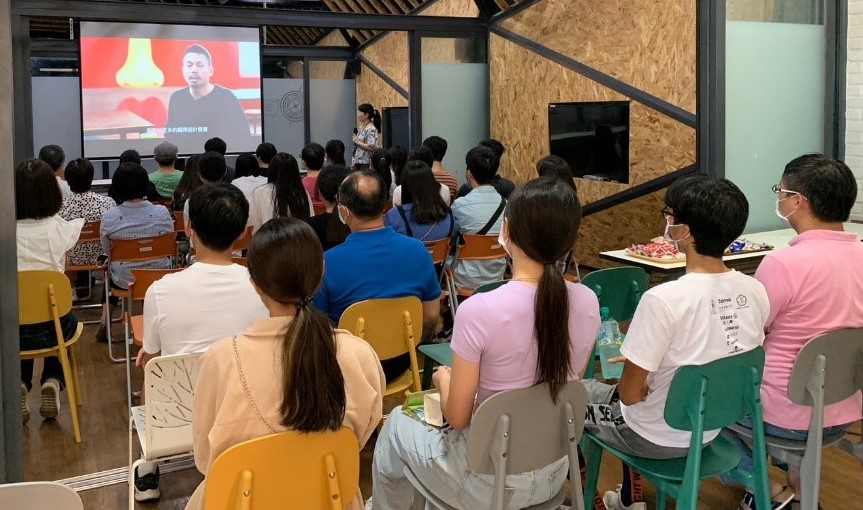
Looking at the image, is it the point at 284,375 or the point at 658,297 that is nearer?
the point at 284,375

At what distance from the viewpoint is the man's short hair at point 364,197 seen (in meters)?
3.07

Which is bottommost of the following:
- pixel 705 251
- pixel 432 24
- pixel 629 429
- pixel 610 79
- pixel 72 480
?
pixel 72 480

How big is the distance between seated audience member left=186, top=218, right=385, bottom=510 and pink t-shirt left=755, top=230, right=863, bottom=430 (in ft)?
4.56

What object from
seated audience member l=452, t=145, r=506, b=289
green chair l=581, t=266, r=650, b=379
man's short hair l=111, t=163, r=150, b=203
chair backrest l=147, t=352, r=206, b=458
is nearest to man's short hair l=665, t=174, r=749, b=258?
green chair l=581, t=266, r=650, b=379

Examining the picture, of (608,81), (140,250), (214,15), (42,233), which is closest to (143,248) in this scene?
(140,250)

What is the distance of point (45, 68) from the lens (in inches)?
457

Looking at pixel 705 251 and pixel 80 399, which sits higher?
pixel 705 251

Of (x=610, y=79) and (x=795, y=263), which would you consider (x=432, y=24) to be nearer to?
(x=610, y=79)

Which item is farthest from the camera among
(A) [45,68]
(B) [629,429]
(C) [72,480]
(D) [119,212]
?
(A) [45,68]

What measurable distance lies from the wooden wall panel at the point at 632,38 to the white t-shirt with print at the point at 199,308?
448 cm

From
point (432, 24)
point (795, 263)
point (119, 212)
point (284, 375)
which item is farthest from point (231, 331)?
point (432, 24)

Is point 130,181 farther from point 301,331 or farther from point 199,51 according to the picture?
point 199,51

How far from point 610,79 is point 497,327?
541 cm

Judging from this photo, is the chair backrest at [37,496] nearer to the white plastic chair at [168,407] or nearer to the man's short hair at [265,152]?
the white plastic chair at [168,407]
